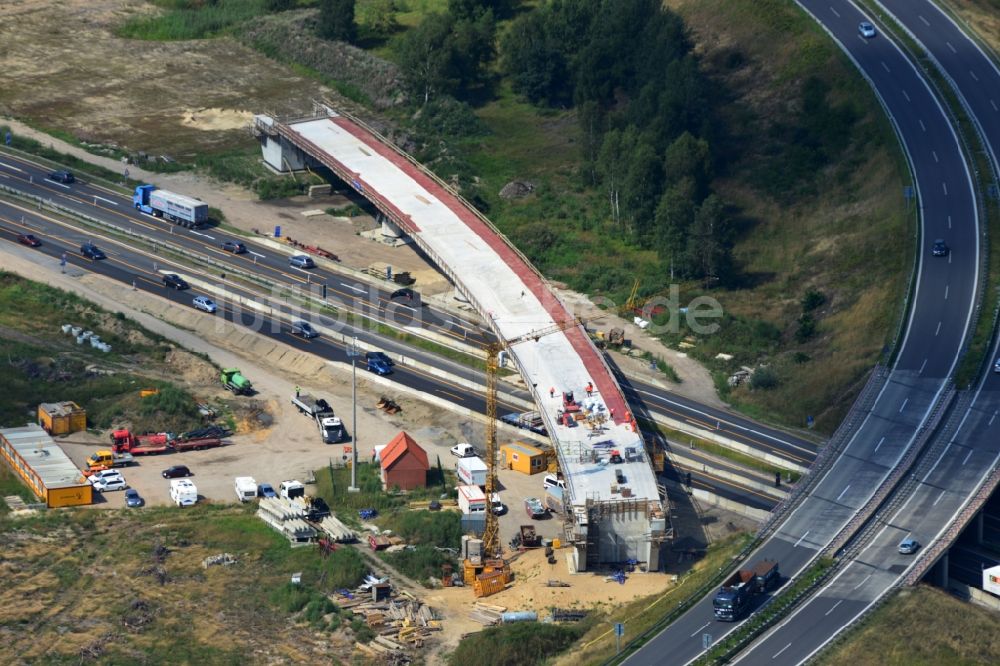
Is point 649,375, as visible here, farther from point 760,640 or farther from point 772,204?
point 760,640

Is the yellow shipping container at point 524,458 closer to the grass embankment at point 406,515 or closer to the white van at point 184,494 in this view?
the grass embankment at point 406,515

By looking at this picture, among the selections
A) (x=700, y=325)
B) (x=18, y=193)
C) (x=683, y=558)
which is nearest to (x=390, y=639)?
(x=683, y=558)

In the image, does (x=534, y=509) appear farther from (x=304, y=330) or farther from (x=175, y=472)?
(x=304, y=330)

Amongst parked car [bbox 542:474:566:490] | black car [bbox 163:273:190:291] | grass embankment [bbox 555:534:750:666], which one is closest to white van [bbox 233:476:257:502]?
parked car [bbox 542:474:566:490]

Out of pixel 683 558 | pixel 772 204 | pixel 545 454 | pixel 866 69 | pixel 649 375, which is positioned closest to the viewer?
pixel 683 558

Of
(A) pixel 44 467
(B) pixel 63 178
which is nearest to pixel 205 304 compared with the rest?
(A) pixel 44 467

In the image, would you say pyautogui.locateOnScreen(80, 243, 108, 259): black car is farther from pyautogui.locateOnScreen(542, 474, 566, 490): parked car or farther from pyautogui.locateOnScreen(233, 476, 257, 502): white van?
pyautogui.locateOnScreen(542, 474, 566, 490): parked car
